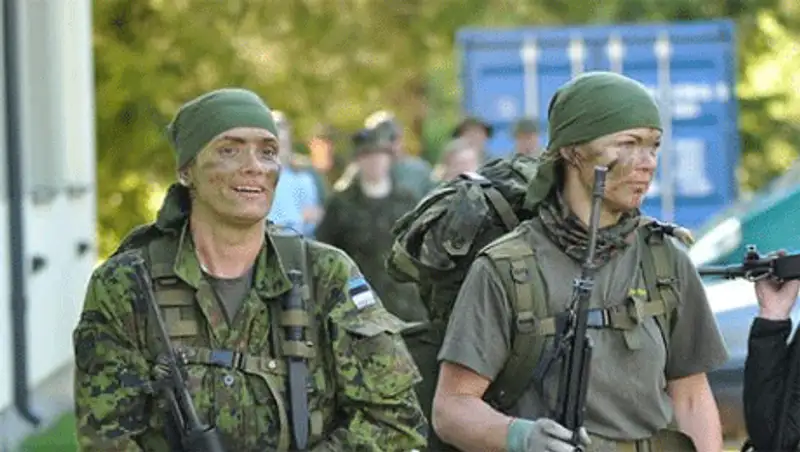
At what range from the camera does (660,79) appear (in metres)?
22.4

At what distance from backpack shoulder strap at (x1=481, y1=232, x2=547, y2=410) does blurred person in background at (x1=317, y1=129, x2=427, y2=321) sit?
7038 millimetres

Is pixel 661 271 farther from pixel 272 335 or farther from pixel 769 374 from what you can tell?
pixel 272 335

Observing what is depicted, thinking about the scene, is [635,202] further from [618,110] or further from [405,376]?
[405,376]

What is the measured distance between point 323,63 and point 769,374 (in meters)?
23.0

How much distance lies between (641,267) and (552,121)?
43cm

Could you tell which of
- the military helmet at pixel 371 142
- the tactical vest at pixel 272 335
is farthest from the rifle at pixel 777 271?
the military helmet at pixel 371 142

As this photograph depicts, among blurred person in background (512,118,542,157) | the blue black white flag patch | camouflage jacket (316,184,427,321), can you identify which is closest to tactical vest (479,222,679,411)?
the blue black white flag patch

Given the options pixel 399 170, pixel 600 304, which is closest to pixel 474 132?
pixel 399 170

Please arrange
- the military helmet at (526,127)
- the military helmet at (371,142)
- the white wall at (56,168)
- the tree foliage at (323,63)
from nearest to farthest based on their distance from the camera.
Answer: the military helmet at (371,142) → the white wall at (56,168) → the military helmet at (526,127) → the tree foliage at (323,63)

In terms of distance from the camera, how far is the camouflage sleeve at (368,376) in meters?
5.86

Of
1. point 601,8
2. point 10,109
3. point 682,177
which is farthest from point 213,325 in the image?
point 601,8

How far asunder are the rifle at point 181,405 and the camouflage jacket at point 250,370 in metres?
0.07

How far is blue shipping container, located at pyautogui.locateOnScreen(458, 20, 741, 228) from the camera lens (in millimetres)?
22219

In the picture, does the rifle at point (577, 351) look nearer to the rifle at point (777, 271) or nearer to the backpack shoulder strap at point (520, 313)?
the backpack shoulder strap at point (520, 313)
